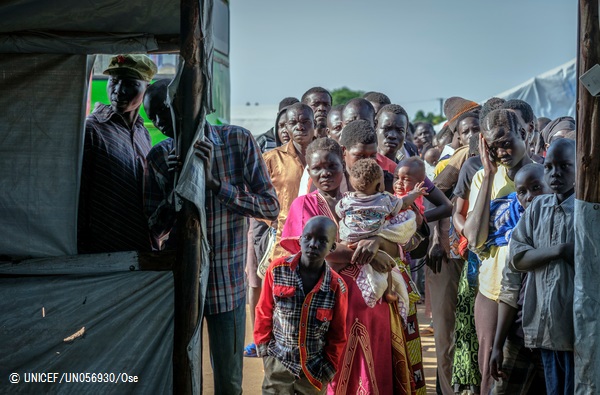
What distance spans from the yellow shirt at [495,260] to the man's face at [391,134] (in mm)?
1316

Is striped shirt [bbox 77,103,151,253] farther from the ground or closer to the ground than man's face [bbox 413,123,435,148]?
closer to the ground

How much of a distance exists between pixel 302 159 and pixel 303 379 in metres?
2.59

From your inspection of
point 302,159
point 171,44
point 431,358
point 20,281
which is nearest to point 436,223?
point 302,159

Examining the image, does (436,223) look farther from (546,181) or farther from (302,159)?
(546,181)

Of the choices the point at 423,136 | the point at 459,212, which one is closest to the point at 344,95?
the point at 423,136

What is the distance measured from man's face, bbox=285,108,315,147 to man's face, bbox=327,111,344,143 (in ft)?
1.24

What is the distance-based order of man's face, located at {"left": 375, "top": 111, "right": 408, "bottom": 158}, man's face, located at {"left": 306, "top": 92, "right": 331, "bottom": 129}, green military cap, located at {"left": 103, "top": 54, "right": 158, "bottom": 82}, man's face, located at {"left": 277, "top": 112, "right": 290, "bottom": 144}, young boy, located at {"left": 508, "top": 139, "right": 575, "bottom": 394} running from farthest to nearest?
man's face, located at {"left": 277, "top": 112, "right": 290, "bottom": 144}
man's face, located at {"left": 306, "top": 92, "right": 331, "bottom": 129}
man's face, located at {"left": 375, "top": 111, "right": 408, "bottom": 158}
green military cap, located at {"left": 103, "top": 54, "right": 158, "bottom": 82}
young boy, located at {"left": 508, "top": 139, "right": 575, "bottom": 394}

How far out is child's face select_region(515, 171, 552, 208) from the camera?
440 centimetres

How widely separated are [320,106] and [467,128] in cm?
150

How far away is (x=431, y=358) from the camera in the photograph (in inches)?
287

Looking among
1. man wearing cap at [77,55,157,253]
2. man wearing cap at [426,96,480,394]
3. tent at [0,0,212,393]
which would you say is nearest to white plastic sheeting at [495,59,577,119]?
man wearing cap at [426,96,480,394]

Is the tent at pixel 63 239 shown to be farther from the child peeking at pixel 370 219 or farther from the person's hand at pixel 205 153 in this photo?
the child peeking at pixel 370 219

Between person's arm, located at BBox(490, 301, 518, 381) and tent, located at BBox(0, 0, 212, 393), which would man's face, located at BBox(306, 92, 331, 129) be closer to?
person's arm, located at BBox(490, 301, 518, 381)

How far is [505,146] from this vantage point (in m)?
4.80
